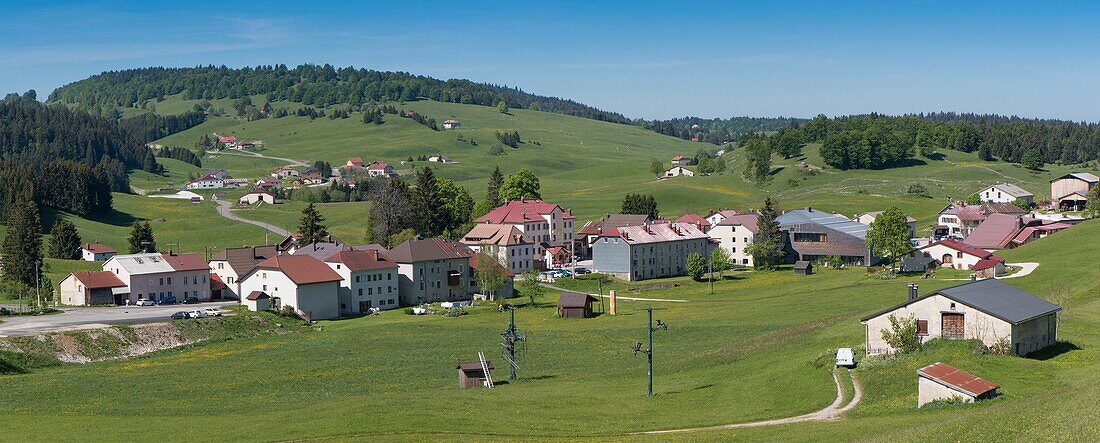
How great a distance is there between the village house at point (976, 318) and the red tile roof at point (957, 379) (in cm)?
630

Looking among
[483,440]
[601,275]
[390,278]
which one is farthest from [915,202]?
[483,440]

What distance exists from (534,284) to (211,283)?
97.0ft

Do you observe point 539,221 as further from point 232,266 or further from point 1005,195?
point 1005,195

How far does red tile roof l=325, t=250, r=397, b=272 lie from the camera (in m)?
92.5

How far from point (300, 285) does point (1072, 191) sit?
113711 millimetres

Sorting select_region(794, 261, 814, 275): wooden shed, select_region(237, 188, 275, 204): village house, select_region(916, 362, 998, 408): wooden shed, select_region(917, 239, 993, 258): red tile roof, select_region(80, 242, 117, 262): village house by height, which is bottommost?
select_region(794, 261, 814, 275): wooden shed

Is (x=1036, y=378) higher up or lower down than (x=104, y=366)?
higher up

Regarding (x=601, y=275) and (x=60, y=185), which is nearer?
(x=601, y=275)

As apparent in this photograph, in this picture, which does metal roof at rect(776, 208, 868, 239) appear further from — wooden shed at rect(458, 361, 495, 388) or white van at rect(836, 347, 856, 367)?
white van at rect(836, 347, 856, 367)

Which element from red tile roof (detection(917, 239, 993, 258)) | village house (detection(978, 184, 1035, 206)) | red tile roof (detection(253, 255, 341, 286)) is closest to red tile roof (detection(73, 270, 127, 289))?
red tile roof (detection(253, 255, 341, 286))

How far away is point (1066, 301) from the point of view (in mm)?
63875

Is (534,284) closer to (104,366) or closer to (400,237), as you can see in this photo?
(400,237)

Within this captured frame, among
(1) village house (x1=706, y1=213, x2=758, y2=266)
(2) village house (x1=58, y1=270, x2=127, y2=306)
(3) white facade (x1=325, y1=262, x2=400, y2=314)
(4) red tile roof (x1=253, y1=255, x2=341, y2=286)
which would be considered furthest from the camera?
(1) village house (x1=706, y1=213, x2=758, y2=266)

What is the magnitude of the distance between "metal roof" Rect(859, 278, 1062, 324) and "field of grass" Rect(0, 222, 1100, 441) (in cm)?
174
